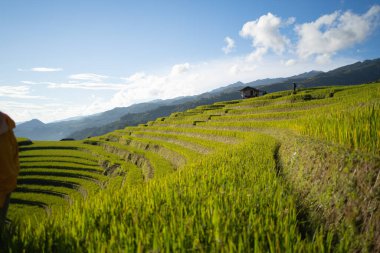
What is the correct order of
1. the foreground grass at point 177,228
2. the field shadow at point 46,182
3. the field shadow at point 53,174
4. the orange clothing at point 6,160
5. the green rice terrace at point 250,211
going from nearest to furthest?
the foreground grass at point 177,228, the green rice terrace at point 250,211, the orange clothing at point 6,160, the field shadow at point 46,182, the field shadow at point 53,174

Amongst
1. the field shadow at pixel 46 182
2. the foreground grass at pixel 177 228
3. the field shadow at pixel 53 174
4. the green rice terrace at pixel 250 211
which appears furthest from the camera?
the field shadow at pixel 53 174

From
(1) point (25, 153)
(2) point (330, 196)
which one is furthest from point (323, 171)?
(1) point (25, 153)

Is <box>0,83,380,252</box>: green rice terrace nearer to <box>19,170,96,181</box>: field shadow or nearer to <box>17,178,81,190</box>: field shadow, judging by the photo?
<box>17,178,81,190</box>: field shadow

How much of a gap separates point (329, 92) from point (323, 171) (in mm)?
34739

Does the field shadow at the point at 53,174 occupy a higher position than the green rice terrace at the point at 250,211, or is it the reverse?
the green rice terrace at the point at 250,211

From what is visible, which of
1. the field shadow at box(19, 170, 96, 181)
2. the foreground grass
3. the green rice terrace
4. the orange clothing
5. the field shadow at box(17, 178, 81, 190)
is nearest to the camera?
the foreground grass

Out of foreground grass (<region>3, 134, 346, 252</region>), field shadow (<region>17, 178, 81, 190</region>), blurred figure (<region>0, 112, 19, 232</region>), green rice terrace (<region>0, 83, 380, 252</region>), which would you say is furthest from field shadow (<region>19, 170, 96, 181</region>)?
foreground grass (<region>3, 134, 346, 252</region>)

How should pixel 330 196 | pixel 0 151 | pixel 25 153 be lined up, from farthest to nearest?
pixel 25 153 → pixel 330 196 → pixel 0 151

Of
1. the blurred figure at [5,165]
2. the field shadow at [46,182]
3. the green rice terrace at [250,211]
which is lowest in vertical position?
the field shadow at [46,182]

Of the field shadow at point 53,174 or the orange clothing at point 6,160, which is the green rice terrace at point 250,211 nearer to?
the orange clothing at point 6,160

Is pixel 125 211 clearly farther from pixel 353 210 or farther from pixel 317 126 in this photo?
pixel 317 126

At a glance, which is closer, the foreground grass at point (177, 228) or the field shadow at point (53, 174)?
the foreground grass at point (177, 228)

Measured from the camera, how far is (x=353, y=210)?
13.2 ft

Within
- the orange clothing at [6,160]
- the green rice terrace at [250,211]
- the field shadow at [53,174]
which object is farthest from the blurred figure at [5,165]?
the field shadow at [53,174]
